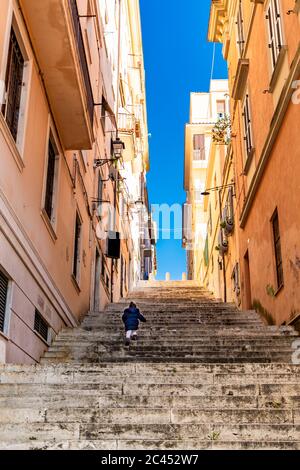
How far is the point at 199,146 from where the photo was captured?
45656 millimetres

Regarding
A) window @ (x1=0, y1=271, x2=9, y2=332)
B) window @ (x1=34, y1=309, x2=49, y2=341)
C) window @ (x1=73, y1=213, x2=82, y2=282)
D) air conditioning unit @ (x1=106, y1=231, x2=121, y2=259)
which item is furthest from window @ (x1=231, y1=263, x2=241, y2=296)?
window @ (x1=0, y1=271, x2=9, y2=332)

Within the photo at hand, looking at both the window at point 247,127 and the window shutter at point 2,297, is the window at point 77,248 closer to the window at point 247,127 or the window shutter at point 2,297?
the window at point 247,127

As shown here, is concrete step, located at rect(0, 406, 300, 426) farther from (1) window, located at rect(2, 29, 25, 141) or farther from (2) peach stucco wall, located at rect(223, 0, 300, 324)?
(2) peach stucco wall, located at rect(223, 0, 300, 324)

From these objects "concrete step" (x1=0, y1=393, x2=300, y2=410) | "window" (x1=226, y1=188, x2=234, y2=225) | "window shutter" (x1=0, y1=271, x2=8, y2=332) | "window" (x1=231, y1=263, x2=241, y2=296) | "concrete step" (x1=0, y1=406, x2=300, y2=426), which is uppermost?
"window" (x1=226, y1=188, x2=234, y2=225)

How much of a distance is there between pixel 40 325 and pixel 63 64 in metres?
4.64

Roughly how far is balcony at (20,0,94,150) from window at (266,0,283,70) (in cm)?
409

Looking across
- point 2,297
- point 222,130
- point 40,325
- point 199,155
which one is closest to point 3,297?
point 2,297

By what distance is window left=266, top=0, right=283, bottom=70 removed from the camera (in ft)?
40.3

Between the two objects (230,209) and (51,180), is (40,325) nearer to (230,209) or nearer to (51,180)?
(51,180)

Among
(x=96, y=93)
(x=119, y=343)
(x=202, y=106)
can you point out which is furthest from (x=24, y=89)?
(x=202, y=106)

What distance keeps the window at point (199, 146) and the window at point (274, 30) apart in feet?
105

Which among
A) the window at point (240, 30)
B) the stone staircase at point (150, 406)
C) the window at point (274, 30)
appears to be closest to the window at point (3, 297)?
the stone staircase at point (150, 406)

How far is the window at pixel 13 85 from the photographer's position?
345 inches

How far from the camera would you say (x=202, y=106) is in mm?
48656
